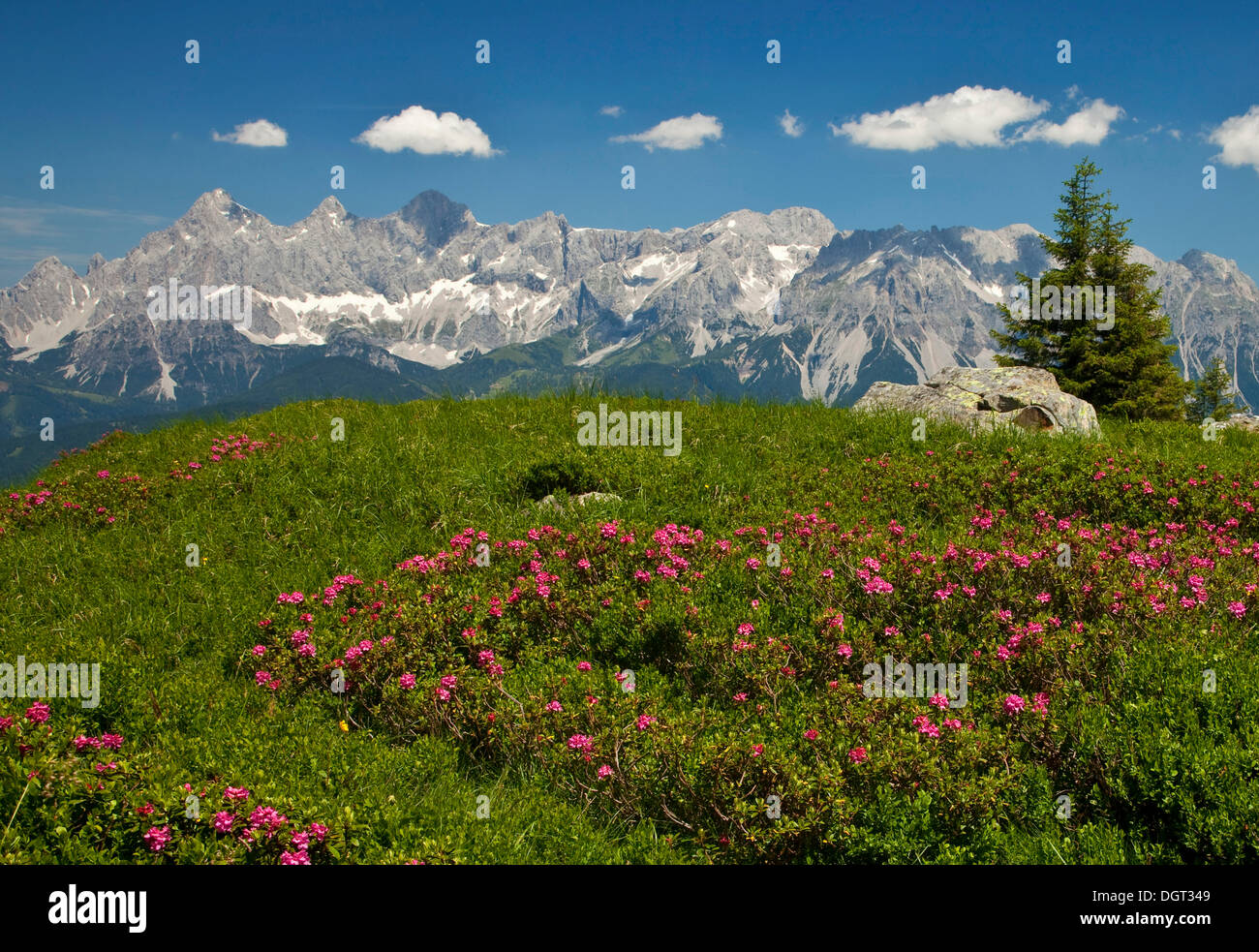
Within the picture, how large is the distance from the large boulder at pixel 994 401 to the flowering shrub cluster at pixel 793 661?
Result: 220 inches

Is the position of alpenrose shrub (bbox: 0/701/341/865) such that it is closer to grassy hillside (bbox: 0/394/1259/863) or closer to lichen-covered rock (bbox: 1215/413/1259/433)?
grassy hillside (bbox: 0/394/1259/863)

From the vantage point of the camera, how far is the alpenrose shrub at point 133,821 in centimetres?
414

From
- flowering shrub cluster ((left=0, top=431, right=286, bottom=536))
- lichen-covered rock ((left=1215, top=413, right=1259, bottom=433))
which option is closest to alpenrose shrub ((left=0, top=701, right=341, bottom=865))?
flowering shrub cluster ((left=0, top=431, right=286, bottom=536))

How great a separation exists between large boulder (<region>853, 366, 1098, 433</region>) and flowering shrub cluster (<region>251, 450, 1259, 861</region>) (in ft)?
18.3

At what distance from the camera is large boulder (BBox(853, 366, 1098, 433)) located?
49.2ft

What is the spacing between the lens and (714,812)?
5.05 meters

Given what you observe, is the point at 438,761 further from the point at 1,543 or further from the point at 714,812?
the point at 1,543

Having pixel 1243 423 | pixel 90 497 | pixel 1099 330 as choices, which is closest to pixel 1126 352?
pixel 1099 330

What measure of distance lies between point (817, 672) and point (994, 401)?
1150 centimetres

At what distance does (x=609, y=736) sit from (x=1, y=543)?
9791mm

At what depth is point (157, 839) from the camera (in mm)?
4145

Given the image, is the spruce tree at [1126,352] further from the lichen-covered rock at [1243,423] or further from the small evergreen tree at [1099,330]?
the lichen-covered rock at [1243,423]

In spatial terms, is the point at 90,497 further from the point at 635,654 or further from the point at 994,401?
the point at 994,401
